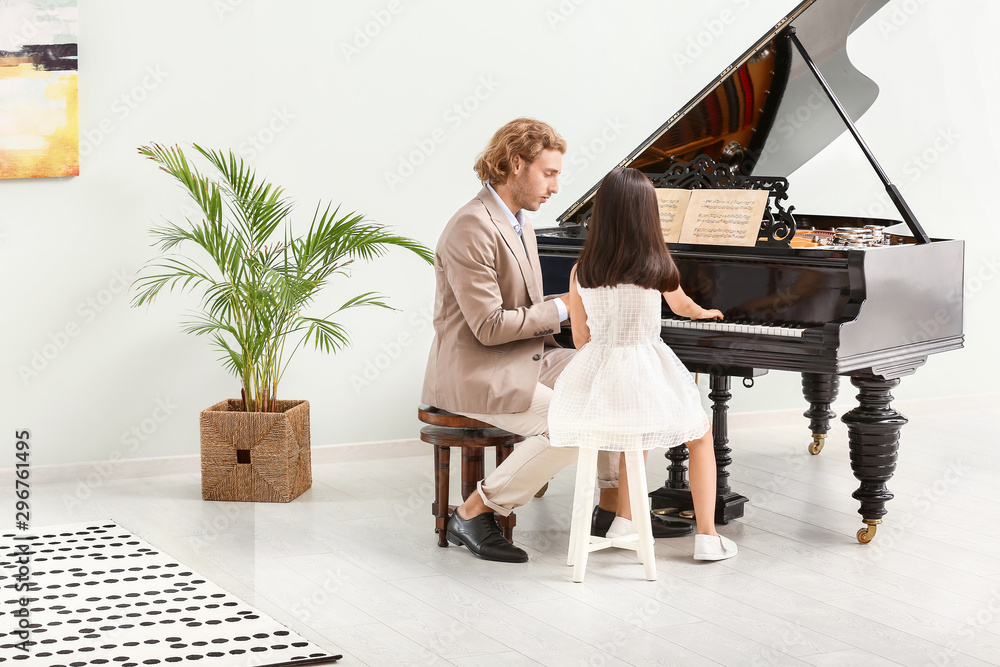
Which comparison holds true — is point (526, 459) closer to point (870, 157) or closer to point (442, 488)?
point (442, 488)

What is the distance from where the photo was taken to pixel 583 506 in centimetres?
370

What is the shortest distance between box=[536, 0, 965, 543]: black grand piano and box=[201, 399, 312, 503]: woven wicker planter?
1218 mm

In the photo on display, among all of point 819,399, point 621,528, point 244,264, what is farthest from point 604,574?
point 819,399

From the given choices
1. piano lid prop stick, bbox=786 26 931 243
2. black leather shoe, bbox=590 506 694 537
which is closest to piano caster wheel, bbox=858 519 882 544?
black leather shoe, bbox=590 506 694 537

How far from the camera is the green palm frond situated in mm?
4840

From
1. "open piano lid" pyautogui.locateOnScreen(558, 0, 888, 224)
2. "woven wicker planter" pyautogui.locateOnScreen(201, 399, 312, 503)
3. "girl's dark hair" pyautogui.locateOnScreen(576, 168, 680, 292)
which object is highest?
"open piano lid" pyautogui.locateOnScreen(558, 0, 888, 224)

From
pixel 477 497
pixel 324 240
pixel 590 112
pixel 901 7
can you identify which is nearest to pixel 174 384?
pixel 324 240

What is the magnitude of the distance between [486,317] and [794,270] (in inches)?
42.6

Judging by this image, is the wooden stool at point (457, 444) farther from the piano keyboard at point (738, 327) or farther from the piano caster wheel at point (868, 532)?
the piano caster wheel at point (868, 532)

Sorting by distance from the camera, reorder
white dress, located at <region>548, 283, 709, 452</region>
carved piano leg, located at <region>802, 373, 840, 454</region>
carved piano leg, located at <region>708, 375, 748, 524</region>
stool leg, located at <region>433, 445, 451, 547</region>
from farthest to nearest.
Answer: carved piano leg, located at <region>802, 373, 840, 454</region>
carved piano leg, located at <region>708, 375, 748, 524</region>
stool leg, located at <region>433, 445, 451, 547</region>
white dress, located at <region>548, 283, 709, 452</region>

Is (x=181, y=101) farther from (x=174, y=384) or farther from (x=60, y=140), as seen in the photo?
(x=174, y=384)

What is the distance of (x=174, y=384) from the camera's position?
530cm

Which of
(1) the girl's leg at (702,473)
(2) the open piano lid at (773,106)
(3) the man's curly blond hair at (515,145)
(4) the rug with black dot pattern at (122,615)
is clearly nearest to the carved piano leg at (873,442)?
(1) the girl's leg at (702,473)

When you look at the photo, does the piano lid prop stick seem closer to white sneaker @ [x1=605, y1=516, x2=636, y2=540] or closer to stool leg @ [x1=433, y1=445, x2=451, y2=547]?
white sneaker @ [x1=605, y1=516, x2=636, y2=540]
